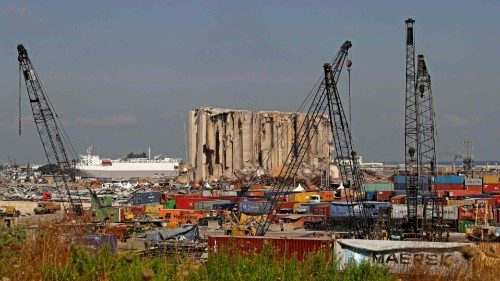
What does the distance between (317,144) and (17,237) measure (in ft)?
528

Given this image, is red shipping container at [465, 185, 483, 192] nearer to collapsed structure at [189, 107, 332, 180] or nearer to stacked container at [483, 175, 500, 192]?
stacked container at [483, 175, 500, 192]

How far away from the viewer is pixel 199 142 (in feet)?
517

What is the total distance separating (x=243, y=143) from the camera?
542 ft

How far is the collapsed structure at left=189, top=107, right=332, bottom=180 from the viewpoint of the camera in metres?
157

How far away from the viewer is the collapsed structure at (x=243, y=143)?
157m

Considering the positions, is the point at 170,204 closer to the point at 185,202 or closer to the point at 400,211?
the point at 185,202

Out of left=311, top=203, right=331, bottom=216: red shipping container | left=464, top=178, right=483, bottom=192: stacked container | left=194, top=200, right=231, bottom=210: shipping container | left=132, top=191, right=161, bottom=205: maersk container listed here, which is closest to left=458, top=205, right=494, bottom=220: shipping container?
left=311, top=203, right=331, bottom=216: red shipping container

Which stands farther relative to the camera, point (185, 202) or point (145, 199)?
point (145, 199)

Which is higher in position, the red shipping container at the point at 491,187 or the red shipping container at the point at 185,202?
the red shipping container at the point at 491,187

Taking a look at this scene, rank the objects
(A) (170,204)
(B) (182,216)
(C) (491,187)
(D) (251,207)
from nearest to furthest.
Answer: (B) (182,216) → (D) (251,207) → (A) (170,204) → (C) (491,187)

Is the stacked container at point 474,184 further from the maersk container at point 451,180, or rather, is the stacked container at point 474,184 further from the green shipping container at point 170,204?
the green shipping container at point 170,204

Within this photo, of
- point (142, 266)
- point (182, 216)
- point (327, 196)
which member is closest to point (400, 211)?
point (182, 216)

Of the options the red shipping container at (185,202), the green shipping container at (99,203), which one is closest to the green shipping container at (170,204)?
the red shipping container at (185,202)

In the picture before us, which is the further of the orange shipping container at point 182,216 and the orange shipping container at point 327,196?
the orange shipping container at point 327,196
